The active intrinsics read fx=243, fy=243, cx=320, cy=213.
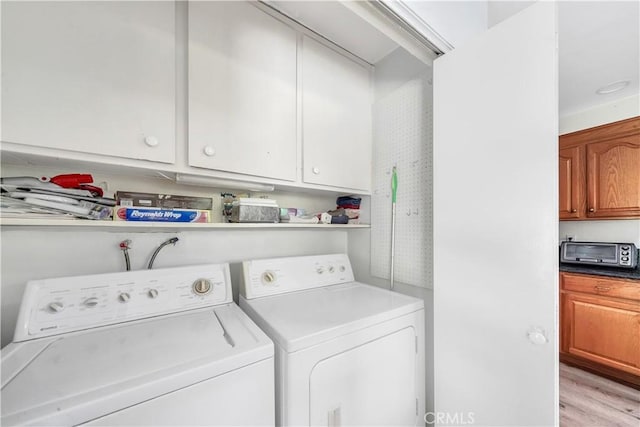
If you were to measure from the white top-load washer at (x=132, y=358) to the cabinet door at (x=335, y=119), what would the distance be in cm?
92

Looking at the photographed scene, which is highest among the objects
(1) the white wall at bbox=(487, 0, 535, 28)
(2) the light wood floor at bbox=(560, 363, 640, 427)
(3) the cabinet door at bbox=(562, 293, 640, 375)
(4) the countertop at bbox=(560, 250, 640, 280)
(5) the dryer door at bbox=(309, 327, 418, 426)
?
(1) the white wall at bbox=(487, 0, 535, 28)

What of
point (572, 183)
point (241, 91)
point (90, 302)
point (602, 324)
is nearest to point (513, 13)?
point (241, 91)

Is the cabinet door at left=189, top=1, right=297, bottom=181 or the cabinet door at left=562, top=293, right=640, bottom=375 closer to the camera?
the cabinet door at left=189, top=1, right=297, bottom=181

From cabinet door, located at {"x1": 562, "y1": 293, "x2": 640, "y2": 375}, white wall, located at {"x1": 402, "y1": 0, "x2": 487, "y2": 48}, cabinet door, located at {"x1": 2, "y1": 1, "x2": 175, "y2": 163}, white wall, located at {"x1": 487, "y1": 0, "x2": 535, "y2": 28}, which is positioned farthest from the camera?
cabinet door, located at {"x1": 562, "y1": 293, "x2": 640, "y2": 375}

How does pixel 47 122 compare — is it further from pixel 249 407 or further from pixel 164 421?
pixel 249 407

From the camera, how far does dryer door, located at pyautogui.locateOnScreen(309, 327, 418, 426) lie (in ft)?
3.08

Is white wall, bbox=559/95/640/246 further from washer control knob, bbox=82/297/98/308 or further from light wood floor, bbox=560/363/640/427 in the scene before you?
washer control knob, bbox=82/297/98/308

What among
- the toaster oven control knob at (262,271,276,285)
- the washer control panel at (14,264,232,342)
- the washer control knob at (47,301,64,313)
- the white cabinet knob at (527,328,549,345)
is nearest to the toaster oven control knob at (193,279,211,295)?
the washer control panel at (14,264,232,342)

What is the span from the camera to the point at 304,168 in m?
1.46

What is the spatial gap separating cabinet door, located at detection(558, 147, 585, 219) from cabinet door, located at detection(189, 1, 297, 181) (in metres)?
3.07

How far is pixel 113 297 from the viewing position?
103cm

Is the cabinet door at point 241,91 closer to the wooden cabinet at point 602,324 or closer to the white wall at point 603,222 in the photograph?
the wooden cabinet at point 602,324

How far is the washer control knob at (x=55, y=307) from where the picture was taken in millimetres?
913

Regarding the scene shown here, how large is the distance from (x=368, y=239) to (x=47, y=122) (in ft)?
5.67
